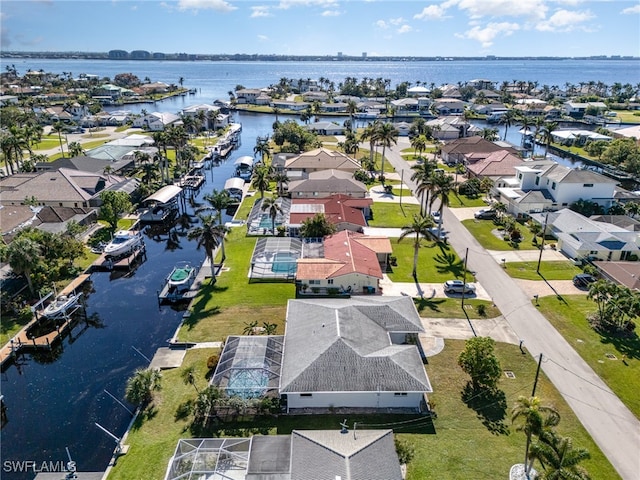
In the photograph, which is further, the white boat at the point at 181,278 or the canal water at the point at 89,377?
the white boat at the point at 181,278

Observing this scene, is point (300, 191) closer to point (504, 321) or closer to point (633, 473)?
point (504, 321)

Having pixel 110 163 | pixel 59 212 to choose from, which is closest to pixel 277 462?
pixel 59 212

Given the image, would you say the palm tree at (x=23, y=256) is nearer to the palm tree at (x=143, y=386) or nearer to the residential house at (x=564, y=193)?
the palm tree at (x=143, y=386)

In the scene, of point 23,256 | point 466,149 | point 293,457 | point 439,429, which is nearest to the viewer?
point 293,457

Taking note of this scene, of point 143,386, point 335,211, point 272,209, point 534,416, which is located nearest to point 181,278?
point 272,209

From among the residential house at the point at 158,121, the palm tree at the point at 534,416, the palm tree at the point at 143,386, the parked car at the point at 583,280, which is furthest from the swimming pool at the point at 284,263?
the residential house at the point at 158,121

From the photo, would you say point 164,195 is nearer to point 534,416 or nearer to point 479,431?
point 479,431
